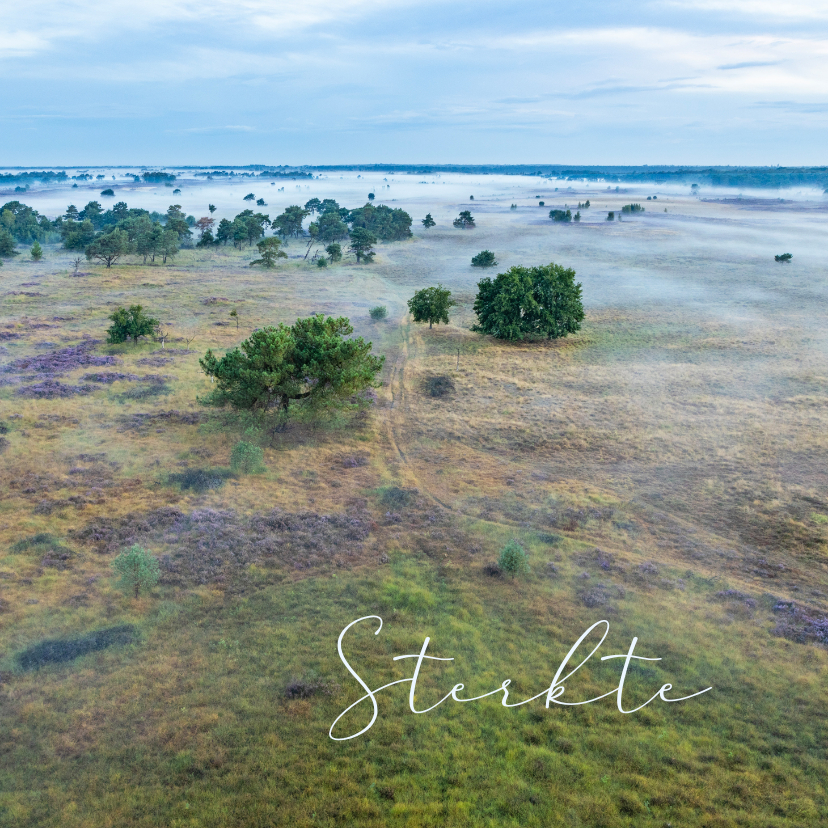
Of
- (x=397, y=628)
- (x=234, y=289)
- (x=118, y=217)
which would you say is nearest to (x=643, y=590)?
(x=397, y=628)

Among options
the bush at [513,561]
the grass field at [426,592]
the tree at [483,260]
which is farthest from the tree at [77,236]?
the bush at [513,561]

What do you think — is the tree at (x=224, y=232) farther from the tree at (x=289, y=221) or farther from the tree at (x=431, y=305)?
the tree at (x=431, y=305)

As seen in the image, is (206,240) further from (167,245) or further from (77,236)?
(77,236)

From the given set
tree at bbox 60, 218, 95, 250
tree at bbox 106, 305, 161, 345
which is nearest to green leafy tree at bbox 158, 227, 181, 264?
tree at bbox 60, 218, 95, 250

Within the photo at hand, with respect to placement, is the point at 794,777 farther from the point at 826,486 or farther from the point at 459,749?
the point at 826,486

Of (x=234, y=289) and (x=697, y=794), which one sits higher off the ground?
(x=234, y=289)

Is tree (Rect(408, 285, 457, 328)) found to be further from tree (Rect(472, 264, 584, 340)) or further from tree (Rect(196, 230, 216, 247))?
tree (Rect(196, 230, 216, 247))
